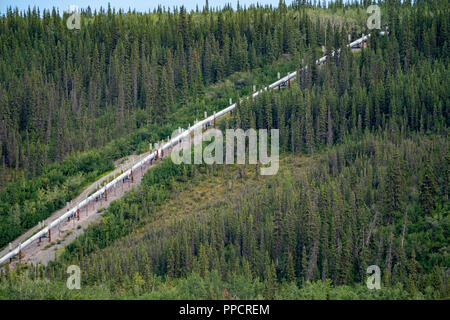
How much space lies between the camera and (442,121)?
118m

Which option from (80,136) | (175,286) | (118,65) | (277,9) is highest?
(277,9)

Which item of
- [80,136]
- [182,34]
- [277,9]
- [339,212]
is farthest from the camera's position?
[277,9]

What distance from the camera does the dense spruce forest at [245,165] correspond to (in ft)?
277

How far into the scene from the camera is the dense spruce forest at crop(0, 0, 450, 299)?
277ft

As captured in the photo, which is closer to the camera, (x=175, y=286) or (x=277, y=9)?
(x=175, y=286)

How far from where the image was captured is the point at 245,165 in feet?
387

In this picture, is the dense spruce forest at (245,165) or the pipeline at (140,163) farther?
the pipeline at (140,163)

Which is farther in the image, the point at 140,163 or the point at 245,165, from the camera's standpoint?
the point at 140,163

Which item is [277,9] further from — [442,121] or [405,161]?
[405,161]

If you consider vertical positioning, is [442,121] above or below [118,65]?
below

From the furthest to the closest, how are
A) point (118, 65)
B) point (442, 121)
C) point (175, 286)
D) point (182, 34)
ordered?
1. point (182, 34)
2. point (118, 65)
3. point (442, 121)
4. point (175, 286)

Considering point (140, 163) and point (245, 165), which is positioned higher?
point (140, 163)
